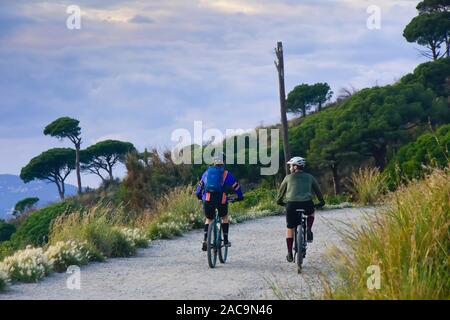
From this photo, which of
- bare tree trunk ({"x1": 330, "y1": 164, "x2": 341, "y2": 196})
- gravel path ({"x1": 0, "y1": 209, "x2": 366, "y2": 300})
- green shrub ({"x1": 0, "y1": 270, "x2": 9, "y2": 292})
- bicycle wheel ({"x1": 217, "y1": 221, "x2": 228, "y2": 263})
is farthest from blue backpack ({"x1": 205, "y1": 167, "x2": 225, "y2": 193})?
bare tree trunk ({"x1": 330, "y1": 164, "x2": 341, "y2": 196})

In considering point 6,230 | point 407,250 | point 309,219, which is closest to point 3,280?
point 309,219

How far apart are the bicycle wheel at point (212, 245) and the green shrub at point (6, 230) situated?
39.3m

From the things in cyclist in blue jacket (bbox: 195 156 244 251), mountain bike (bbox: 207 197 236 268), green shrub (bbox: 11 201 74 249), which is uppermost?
cyclist in blue jacket (bbox: 195 156 244 251)

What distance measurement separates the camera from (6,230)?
51.3 m

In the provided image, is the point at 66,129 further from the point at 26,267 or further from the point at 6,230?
the point at 26,267

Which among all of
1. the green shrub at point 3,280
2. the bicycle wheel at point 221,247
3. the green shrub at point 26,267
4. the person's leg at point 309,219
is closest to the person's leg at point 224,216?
the bicycle wheel at point 221,247

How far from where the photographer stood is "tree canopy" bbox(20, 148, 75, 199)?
6656 cm

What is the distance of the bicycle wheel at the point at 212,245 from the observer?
43.3 feet

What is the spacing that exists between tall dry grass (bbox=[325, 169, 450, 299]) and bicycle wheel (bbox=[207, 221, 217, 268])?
326 cm

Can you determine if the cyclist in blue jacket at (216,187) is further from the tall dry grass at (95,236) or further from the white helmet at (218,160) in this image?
the tall dry grass at (95,236)

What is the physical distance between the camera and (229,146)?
49.6 metres

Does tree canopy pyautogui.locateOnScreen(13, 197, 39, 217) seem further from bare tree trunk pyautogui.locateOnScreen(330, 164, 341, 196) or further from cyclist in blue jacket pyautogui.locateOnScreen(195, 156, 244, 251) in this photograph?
cyclist in blue jacket pyautogui.locateOnScreen(195, 156, 244, 251)
